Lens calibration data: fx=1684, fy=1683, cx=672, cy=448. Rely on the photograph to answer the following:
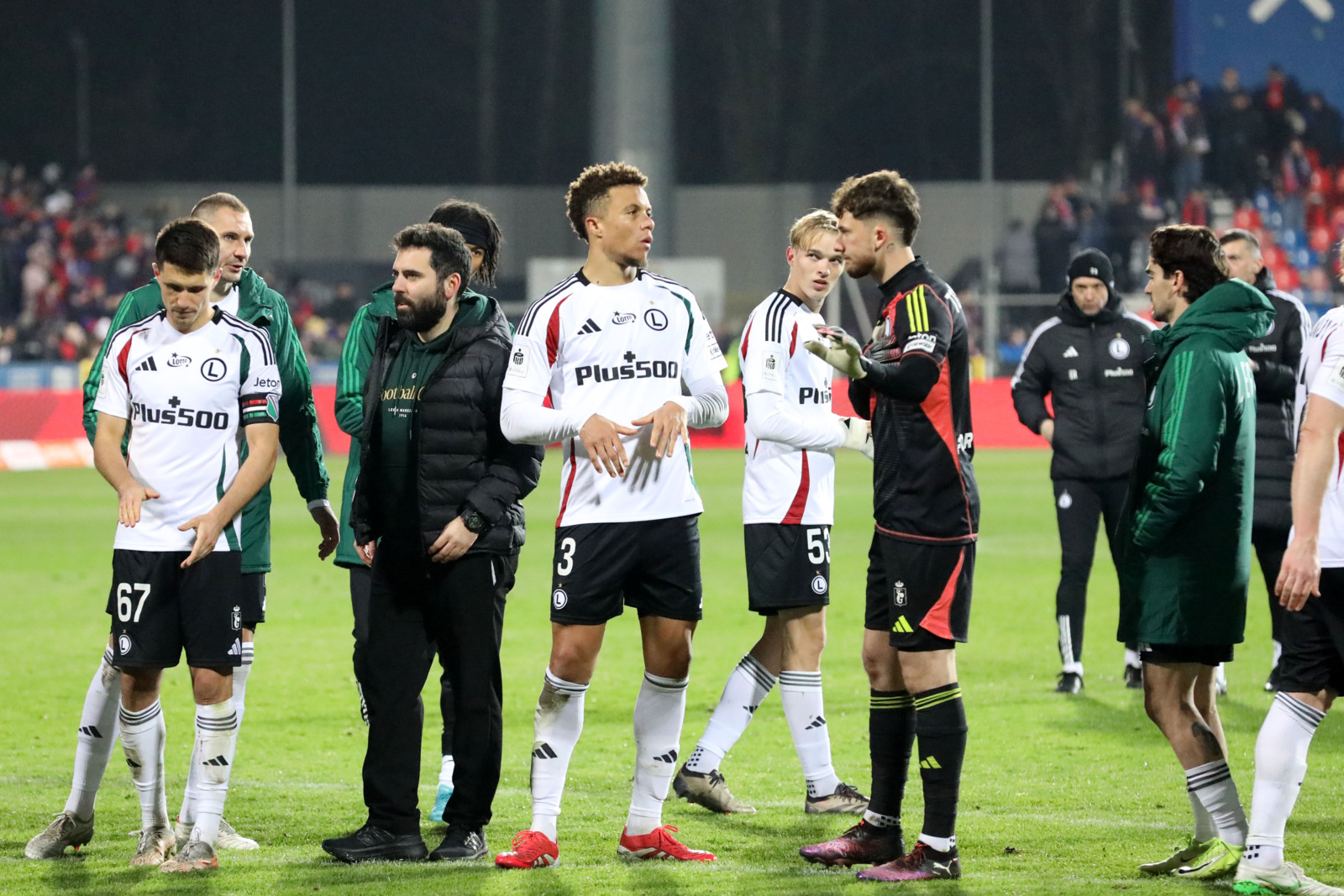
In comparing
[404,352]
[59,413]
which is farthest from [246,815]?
[59,413]

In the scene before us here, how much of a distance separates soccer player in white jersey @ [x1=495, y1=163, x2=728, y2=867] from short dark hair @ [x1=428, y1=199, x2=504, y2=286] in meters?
0.79

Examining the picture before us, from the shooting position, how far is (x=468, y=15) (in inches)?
1540

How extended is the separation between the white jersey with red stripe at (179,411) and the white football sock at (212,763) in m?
0.53

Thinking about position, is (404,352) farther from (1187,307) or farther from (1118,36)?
(1118,36)

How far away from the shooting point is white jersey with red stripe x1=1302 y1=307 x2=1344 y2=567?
4.69m

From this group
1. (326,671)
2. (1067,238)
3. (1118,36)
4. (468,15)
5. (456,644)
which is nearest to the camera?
(456,644)

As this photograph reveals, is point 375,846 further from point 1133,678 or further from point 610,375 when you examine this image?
point 1133,678

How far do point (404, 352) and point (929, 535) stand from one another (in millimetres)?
1778

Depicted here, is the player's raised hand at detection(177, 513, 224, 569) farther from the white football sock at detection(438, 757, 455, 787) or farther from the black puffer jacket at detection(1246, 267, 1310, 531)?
the black puffer jacket at detection(1246, 267, 1310, 531)

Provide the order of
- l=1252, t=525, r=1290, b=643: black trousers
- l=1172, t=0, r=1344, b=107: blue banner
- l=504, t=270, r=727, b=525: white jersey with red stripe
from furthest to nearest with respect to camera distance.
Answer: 1. l=1172, t=0, r=1344, b=107: blue banner
2. l=1252, t=525, r=1290, b=643: black trousers
3. l=504, t=270, r=727, b=525: white jersey with red stripe

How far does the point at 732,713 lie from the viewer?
6469 mm

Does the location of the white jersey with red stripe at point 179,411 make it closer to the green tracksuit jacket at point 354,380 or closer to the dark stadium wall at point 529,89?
the green tracksuit jacket at point 354,380

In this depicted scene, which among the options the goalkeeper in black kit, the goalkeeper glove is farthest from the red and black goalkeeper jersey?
the goalkeeper glove

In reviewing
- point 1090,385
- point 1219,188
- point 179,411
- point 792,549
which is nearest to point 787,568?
point 792,549
